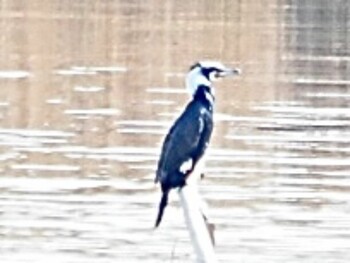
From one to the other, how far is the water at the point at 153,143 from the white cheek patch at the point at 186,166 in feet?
9.83

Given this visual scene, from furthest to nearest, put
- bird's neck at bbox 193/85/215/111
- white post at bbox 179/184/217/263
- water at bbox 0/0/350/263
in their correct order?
water at bbox 0/0/350/263 → bird's neck at bbox 193/85/215/111 → white post at bbox 179/184/217/263

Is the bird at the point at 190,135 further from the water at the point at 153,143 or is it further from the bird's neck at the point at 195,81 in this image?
the water at the point at 153,143

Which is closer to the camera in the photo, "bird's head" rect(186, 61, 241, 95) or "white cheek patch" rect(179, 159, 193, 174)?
"white cheek patch" rect(179, 159, 193, 174)

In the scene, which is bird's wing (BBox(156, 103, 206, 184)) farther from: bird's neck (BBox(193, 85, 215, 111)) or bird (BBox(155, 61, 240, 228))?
bird's neck (BBox(193, 85, 215, 111))

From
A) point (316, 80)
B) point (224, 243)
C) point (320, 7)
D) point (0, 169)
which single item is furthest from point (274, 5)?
point (224, 243)

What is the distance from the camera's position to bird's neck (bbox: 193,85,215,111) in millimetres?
12398

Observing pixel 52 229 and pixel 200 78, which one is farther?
pixel 52 229

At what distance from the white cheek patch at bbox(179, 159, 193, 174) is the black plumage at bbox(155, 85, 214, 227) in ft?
0.04

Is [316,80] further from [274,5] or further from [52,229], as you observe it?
[274,5]

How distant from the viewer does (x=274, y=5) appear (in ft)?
172

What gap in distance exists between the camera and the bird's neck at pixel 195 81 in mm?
12438

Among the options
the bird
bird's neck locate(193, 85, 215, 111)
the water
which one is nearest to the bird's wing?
the bird

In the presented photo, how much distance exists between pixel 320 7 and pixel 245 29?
10497 millimetres

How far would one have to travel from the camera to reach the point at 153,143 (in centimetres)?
2248
